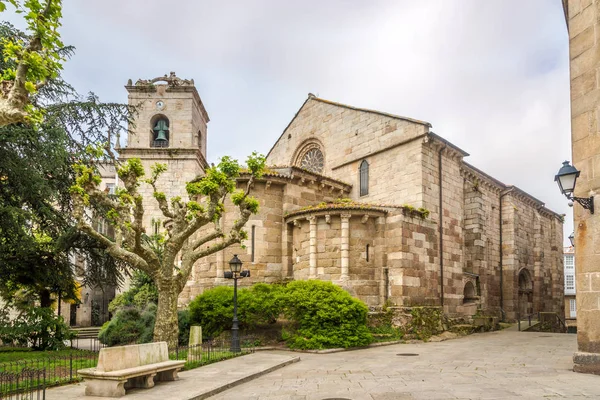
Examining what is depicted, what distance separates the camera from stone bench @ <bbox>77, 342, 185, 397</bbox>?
8.48m

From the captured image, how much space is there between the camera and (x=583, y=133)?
1081cm

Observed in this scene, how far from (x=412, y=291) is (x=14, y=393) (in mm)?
14341

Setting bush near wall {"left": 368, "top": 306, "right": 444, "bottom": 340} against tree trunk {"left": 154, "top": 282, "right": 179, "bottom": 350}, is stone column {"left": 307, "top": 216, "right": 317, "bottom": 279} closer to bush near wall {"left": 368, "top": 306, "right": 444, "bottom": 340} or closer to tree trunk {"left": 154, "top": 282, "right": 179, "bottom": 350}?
bush near wall {"left": 368, "top": 306, "right": 444, "bottom": 340}

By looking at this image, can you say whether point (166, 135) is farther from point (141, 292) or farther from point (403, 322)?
point (403, 322)

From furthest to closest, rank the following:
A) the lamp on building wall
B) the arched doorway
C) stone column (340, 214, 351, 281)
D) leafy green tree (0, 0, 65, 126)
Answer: the arched doorway → stone column (340, 214, 351, 281) → the lamp on building wall → leafy green tree (0, 0, 65, 126)

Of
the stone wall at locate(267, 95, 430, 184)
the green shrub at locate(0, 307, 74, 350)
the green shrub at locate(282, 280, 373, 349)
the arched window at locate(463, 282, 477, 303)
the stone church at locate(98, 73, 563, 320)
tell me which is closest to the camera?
the green shrub at locate(0, 307, 74, 350)

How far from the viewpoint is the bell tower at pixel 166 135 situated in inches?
1195

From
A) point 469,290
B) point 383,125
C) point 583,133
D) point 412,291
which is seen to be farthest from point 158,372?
point 469,290

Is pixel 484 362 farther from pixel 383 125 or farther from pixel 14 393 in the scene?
pixel 383 125

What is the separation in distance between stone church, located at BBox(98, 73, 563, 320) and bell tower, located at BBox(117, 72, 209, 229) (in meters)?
0.07

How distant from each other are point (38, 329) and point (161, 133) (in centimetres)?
1724

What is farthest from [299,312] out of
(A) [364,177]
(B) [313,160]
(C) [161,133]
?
(C) [161,133]

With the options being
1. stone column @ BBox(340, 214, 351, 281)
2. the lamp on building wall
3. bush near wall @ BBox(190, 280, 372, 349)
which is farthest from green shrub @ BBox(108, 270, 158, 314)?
the lamp on building wall

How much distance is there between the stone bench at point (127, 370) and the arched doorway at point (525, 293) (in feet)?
77.7
